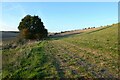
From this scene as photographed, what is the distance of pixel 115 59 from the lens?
744 inches

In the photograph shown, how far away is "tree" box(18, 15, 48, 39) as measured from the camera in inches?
2939

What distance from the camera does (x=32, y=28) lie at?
3049 inches

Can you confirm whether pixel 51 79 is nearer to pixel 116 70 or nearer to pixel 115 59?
pixel 116 70

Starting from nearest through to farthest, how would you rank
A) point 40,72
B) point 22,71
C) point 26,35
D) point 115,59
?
point 40,72 < point 22,71 < point 115,59 < point 26,35

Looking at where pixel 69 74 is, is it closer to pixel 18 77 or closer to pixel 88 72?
pixel 88 72

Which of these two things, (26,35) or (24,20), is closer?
(26,35)

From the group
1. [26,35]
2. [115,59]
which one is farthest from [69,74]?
[26,35]

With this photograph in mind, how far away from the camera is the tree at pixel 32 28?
74650mm

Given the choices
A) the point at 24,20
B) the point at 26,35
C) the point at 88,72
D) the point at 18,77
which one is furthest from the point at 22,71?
the point at 24,20

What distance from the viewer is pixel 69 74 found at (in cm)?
1461

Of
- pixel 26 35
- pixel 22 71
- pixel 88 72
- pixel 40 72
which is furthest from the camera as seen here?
pixel 26 35

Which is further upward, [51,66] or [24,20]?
[24,20]

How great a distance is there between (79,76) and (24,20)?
2654 inches

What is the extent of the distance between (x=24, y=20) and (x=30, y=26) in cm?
344
